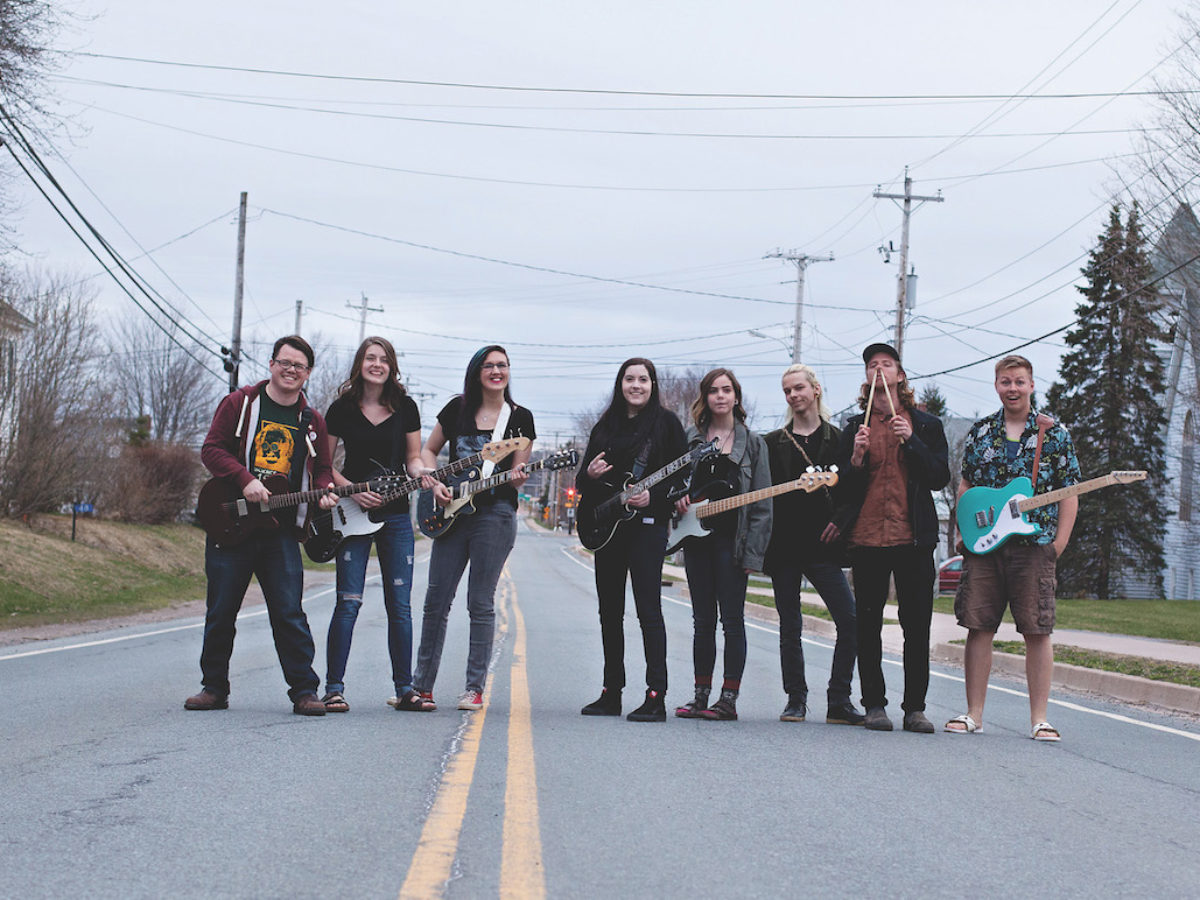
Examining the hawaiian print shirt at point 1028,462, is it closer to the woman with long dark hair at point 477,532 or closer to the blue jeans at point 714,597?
the blue jeans at point 714,597

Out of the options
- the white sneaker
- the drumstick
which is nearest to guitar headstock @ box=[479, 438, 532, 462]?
the white sneaker

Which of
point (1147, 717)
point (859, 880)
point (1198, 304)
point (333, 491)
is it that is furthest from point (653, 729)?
point (1198, 304)

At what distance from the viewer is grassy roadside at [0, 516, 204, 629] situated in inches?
730

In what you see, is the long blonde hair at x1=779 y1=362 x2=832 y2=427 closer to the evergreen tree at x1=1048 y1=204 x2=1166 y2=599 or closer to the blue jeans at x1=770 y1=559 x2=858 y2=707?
the blue jeans at x1=770 y1=559 x2=858 y2=707

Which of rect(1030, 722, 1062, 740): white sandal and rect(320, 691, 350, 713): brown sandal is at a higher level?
rect(1030, 722, 1062, 740): white sandal

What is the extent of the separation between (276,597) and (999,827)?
4.31 meters

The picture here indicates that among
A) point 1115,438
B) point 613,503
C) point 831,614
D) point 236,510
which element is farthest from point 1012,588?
point 1115,438

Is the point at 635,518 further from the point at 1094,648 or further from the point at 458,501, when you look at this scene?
the point at 1094,648

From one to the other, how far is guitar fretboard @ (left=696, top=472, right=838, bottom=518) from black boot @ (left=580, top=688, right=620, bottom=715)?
4.06ft

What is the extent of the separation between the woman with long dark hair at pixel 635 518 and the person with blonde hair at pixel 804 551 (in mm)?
761

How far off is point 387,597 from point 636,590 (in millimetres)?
1534

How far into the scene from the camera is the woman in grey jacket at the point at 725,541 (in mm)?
7527

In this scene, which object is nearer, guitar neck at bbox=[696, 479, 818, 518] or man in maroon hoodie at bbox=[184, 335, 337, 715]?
man in maroon hoodie at bbox=[184, 335, 337, 715]

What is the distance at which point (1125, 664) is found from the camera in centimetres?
1303
